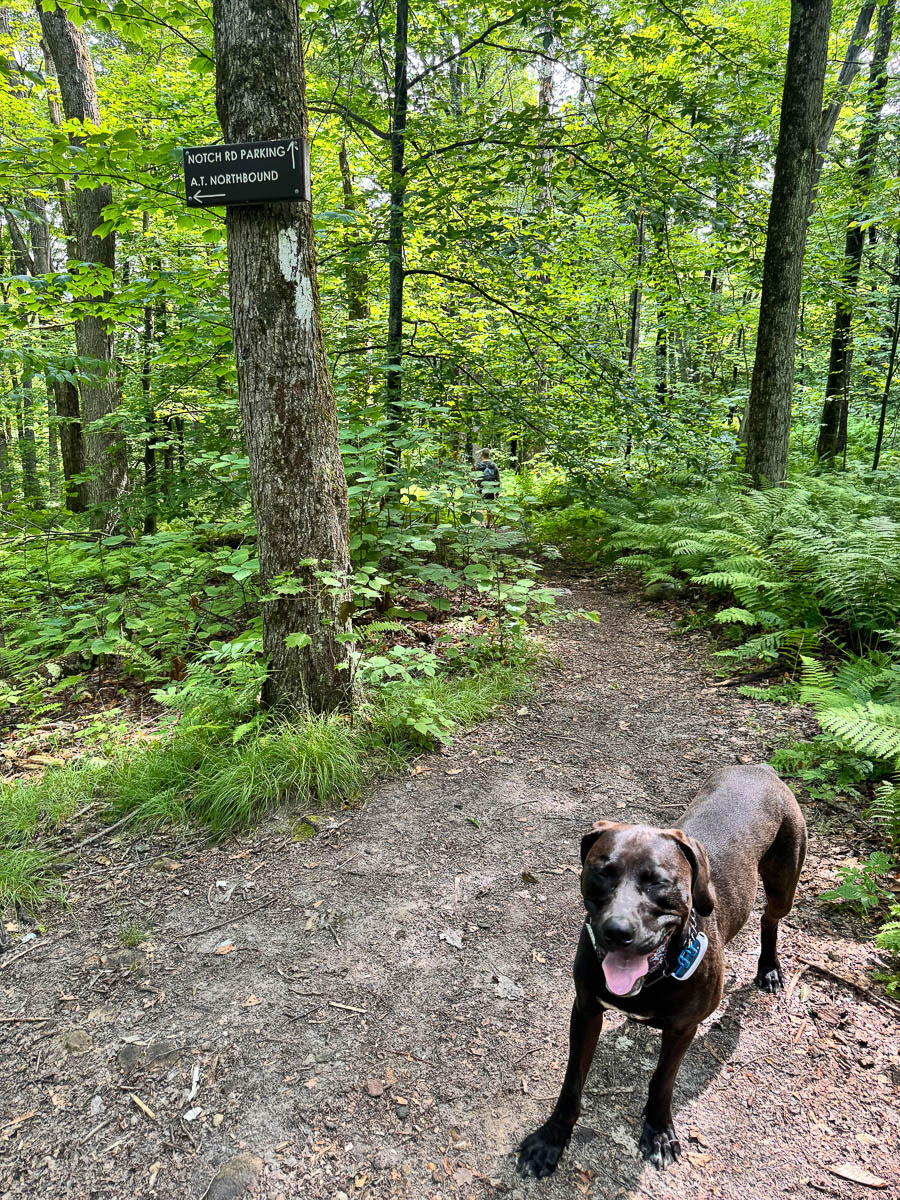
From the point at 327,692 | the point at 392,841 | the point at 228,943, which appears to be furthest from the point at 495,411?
the point at 228,943

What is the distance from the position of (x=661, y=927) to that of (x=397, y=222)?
6436 mm

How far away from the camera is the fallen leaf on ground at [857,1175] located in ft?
6.47

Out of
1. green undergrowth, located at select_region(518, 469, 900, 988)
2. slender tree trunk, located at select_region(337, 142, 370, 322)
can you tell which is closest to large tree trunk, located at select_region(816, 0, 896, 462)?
green undergrowth, located at select_region(518, 469, 900, 988)

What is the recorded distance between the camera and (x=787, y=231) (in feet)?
23.3

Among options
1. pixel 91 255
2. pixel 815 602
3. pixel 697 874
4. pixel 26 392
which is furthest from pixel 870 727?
pixel 91 255

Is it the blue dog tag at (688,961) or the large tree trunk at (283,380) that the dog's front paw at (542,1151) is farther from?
the large tree trunk at (283,380)

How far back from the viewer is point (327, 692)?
13.9 ft

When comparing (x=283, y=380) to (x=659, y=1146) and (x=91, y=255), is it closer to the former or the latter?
(x=659, y=1146)

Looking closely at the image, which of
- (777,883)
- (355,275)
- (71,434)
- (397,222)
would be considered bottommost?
(777,883)

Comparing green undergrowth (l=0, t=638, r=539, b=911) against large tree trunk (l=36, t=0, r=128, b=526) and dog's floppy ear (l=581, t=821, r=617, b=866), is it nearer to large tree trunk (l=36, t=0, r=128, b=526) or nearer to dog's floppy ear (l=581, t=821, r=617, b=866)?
dog's floppy ear (l=581, t=821, r=617, b=866)

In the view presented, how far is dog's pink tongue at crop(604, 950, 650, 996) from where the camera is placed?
5.46ft

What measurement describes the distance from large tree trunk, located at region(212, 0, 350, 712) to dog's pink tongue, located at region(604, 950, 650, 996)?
8.95 feet

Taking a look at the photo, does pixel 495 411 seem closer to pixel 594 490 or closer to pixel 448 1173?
pixel 594 490

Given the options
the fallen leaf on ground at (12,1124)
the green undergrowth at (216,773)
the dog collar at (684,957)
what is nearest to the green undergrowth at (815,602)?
the dog collar at (684,957)
